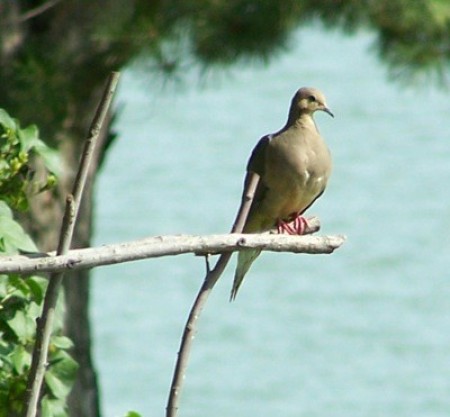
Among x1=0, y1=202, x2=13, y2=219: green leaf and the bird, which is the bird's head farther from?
x1=0, y1=202, x2=13, y2=219: green leaf

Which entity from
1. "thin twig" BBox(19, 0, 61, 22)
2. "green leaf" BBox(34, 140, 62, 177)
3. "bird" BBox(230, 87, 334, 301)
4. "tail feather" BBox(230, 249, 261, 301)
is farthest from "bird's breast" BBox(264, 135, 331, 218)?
"thin twig" BBox(19, 0, 61, 22)

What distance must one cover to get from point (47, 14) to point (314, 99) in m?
1.69

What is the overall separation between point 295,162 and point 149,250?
43.4 inches

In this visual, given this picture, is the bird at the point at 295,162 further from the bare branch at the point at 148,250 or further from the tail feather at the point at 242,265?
the bare branch at the point at 148,250

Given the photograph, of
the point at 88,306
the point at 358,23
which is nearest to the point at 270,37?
the point at 358,23

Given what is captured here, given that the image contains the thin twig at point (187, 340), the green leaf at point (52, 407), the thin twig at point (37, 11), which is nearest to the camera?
the thin twig at point (187, 340)

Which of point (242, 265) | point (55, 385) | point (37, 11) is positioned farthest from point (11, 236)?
point (37, 11)

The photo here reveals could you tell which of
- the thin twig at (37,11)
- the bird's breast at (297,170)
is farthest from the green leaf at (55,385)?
the thin twig at (37,11)

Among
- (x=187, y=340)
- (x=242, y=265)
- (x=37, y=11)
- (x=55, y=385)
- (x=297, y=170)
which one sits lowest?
(x=187, y=340)

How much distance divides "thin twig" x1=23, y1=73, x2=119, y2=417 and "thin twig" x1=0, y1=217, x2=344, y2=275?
23 millimetres

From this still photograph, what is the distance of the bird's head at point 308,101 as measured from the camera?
255cm

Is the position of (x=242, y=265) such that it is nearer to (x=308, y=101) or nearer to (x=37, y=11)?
(x=308, y=101)

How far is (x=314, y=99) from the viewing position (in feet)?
8.61

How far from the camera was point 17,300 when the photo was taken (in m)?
1.86
